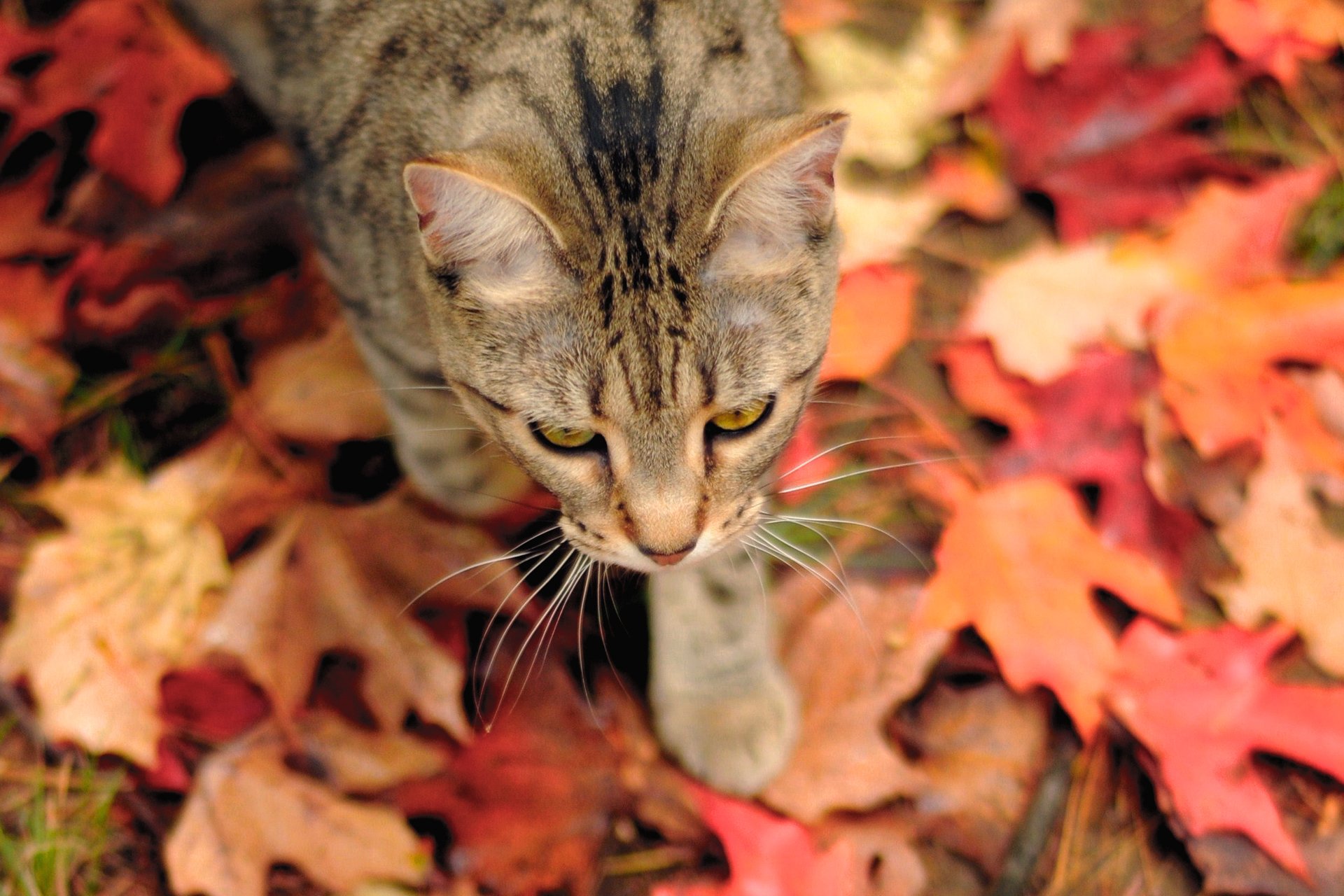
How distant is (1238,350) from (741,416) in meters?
1.19

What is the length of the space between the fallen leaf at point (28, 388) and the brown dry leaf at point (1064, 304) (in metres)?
1.84

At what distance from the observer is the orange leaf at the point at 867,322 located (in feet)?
→ 7.02

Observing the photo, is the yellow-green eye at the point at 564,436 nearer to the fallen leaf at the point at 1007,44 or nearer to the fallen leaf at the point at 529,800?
the fallen leaf at the point at 529,800

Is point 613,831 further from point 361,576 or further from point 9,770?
point 9,770

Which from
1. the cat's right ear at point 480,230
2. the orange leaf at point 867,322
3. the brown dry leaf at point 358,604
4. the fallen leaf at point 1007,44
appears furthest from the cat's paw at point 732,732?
the fallen leaf at point 1007,44

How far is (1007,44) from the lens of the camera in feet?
7.96

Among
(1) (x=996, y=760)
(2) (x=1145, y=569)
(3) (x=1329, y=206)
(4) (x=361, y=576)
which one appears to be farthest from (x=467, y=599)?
(3) (x=1329, y=206)

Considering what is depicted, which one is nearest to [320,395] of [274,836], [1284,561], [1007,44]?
[274,836]

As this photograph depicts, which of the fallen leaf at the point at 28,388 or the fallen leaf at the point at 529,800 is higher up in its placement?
the fallen leaf at the point at 28,388

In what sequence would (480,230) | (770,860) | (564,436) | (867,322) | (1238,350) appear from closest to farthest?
(480,230)
(564,436)
(770,860)
(1238,350)
(867,322)

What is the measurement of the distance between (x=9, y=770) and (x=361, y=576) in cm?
73

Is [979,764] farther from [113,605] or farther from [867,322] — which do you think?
[113,605]

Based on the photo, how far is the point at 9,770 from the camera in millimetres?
1897

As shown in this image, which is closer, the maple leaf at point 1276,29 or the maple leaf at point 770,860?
the maple leaf at point 770,860
